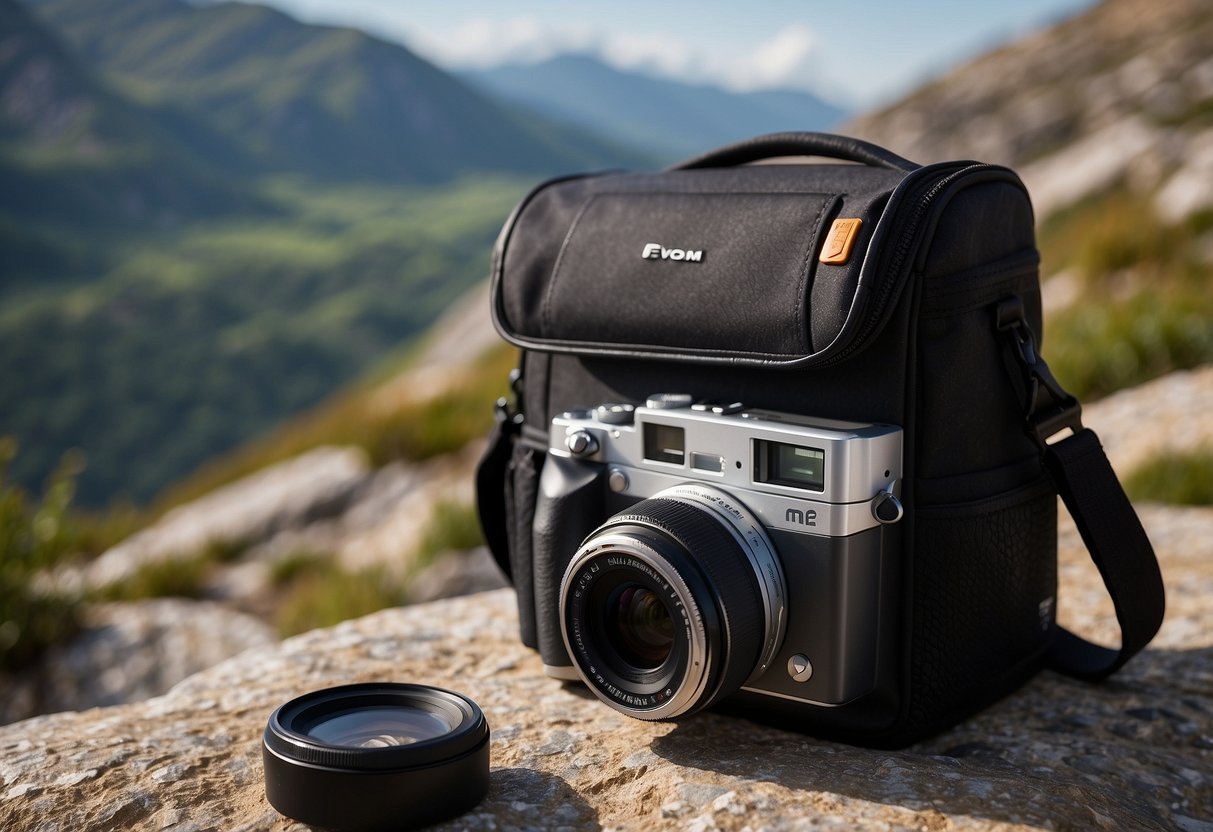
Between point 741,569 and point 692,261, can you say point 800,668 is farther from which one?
point 692,261

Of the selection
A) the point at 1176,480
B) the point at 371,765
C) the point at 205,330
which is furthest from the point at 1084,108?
the point at 205,330

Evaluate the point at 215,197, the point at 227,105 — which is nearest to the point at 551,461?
the point at 215,197

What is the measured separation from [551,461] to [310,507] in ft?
21.9

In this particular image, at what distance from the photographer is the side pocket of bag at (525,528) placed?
291cm

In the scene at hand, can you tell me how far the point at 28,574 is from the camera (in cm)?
604

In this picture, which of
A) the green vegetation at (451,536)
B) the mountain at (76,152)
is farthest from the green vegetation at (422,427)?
the mountain at (76,152)

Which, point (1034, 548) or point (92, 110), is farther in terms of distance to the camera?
point (92, 110)

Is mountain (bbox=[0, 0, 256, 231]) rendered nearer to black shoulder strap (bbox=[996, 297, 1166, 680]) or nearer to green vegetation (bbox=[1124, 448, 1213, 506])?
green vegetation (bbox=[1124, 448, 1213, 506])

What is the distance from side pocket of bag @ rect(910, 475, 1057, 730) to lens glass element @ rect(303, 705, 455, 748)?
3.35 ft

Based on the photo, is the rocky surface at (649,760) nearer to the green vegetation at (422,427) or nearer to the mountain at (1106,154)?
the mountain at (1106,154)

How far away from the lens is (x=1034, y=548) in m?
2.67

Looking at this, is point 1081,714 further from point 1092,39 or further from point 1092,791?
point 1092,39

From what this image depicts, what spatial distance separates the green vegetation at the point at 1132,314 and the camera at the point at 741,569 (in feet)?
14.4

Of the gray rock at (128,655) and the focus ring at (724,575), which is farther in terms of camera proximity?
the gray rock at (128,655)
